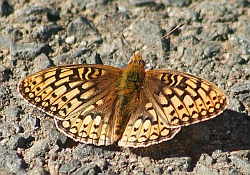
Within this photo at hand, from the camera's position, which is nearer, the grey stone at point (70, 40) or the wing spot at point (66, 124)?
the wing spot at point (66, 124)

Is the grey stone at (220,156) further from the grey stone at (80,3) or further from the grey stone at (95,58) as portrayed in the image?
the grey stone at (80,3)

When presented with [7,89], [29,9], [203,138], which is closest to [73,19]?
[29,9]

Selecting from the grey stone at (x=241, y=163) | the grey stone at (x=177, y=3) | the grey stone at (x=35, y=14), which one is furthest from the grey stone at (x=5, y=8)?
the grey stone at (x=241, y=163)

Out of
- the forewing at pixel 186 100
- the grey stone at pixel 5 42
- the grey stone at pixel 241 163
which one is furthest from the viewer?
the grey stone at pixel 5 42

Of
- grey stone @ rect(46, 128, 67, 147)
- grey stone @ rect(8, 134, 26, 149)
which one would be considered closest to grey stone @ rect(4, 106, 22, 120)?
grey stone @ rect(8, 134, 26, 149)

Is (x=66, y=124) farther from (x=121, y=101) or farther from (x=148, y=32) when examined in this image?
(x=148, y=32)

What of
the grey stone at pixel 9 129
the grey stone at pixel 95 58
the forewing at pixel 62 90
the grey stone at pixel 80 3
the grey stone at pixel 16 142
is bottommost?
the grey stone at pixel 16 142

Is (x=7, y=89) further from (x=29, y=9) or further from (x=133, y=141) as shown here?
(x=133, y=141)
